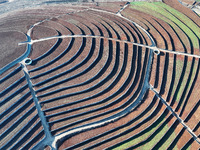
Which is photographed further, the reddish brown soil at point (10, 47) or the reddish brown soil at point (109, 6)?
the reddish brown soil at point (109, 6)

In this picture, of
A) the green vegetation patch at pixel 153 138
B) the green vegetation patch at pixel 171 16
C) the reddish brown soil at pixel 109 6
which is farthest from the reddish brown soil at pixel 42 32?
the green vegetation patch at pixel 171 16

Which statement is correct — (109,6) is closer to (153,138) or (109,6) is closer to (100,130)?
(100,130)

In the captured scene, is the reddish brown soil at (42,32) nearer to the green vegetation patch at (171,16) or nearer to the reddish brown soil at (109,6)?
the reddish brown soil at (109,6)

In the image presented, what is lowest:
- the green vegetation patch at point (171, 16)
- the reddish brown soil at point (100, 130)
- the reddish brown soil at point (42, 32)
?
the reddish brown soil at point (100, 130)

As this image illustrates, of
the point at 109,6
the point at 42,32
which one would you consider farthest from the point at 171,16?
the point at 42,32

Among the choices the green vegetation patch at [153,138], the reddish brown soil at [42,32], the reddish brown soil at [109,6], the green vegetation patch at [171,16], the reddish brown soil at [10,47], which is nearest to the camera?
the green vegetation patch at [153,138]

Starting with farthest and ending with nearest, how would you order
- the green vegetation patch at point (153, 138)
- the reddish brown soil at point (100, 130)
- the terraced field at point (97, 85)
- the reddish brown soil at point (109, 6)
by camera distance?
the reddish brown soil at point (109, 6), the terraced field at point (97, 85), the green vegetation patch at point (153, 138), the reddish brown soil at point (100, 130)

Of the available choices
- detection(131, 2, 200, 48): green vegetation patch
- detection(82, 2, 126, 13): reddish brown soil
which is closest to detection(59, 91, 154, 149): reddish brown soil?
detection(131, 2, 200, 48): green vegetation patch

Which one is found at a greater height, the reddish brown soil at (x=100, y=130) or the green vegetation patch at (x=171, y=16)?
the green vegetation patch at (x=171, y=16)

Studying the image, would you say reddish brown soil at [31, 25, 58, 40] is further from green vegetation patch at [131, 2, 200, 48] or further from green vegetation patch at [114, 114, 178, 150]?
green vegetation patch at [131, 2, 200, 48]
